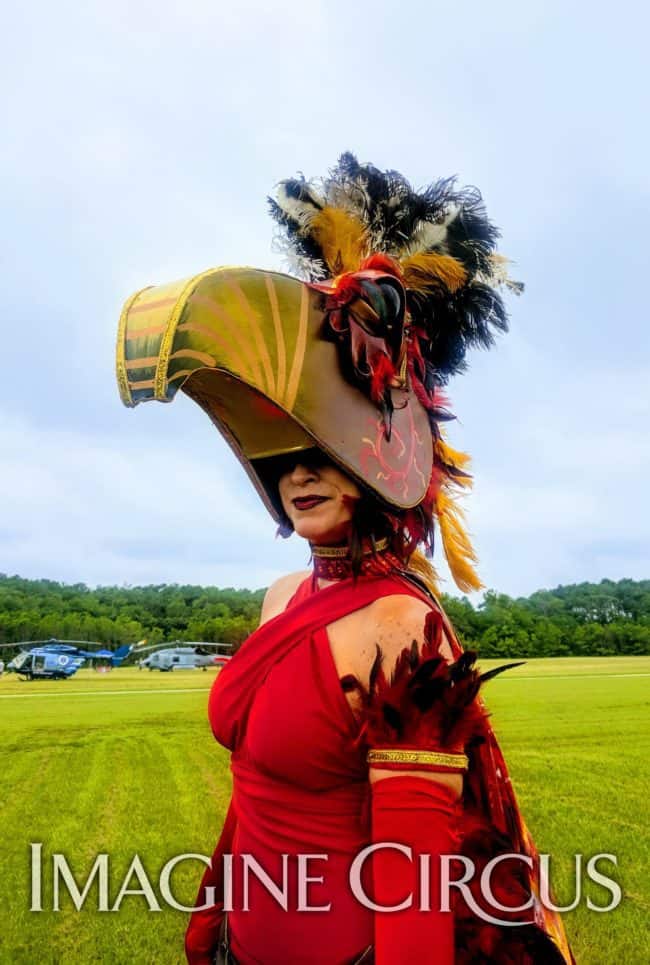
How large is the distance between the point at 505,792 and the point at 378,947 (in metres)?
0.38

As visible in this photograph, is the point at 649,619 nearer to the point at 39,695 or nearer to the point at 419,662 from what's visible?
the point at 39,695

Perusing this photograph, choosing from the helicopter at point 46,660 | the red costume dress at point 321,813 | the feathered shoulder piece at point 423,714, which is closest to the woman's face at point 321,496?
the red costume dress at point 321,813

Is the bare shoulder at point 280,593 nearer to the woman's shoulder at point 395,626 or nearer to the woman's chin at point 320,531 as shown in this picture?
the woman's chin at point 320,531

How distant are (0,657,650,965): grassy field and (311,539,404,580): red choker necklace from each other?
0.57 meters

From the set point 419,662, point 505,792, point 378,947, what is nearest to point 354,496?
point 419,662

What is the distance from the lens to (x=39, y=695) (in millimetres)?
12883

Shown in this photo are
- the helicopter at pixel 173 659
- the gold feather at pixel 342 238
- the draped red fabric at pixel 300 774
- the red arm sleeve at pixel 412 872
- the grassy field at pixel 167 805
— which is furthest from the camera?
the helicopter at pixel 173 659

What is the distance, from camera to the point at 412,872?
1.22 meters

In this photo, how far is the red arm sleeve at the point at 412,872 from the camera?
121 centimetres

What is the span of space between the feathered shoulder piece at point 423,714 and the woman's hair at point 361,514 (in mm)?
277

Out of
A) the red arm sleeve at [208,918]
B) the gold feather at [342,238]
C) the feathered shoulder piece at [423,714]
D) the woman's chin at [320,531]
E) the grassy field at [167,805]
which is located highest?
the gold feather at [342,238]

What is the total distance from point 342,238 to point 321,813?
124cm

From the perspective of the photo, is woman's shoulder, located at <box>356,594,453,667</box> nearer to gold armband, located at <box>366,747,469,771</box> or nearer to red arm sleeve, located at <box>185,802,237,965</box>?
gold armband, located at <box>366,747,469,771</box>

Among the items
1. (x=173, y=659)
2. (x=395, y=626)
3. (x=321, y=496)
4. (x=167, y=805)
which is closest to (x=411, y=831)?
(x=395, y=626)
